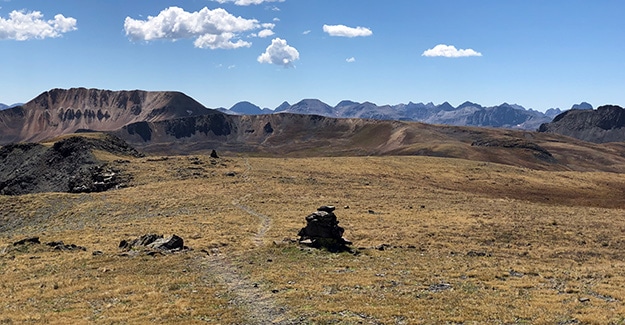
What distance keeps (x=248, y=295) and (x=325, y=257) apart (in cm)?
1033

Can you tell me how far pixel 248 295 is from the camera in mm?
24688

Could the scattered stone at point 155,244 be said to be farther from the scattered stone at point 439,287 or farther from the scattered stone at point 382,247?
the scattered stone at point 439,287

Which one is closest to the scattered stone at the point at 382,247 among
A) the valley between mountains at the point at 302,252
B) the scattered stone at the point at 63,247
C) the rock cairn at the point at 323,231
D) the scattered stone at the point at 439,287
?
the valley between mountains at the point at 302,252

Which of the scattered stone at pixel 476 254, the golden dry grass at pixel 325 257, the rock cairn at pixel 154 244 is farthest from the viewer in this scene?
the scattered stone at pixel 476 254

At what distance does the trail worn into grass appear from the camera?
21016 mm

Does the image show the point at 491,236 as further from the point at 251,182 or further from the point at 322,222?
the point at 251,182

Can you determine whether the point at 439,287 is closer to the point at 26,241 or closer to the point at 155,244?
the point at 155,244

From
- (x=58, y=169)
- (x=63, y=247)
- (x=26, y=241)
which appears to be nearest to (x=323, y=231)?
(x=63, y=247)

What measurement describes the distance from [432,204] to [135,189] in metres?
47.0

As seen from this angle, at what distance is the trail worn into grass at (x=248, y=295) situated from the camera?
21016 mm

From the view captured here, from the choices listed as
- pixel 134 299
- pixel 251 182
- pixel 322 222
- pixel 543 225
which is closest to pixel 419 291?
pixel 322 222

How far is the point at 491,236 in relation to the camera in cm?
4359

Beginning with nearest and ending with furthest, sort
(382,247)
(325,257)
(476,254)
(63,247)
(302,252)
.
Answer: (325,257) → (302,252) → (476,254) → (382,247) → (63,247)

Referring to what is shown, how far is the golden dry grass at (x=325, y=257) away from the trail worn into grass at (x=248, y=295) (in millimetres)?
163
